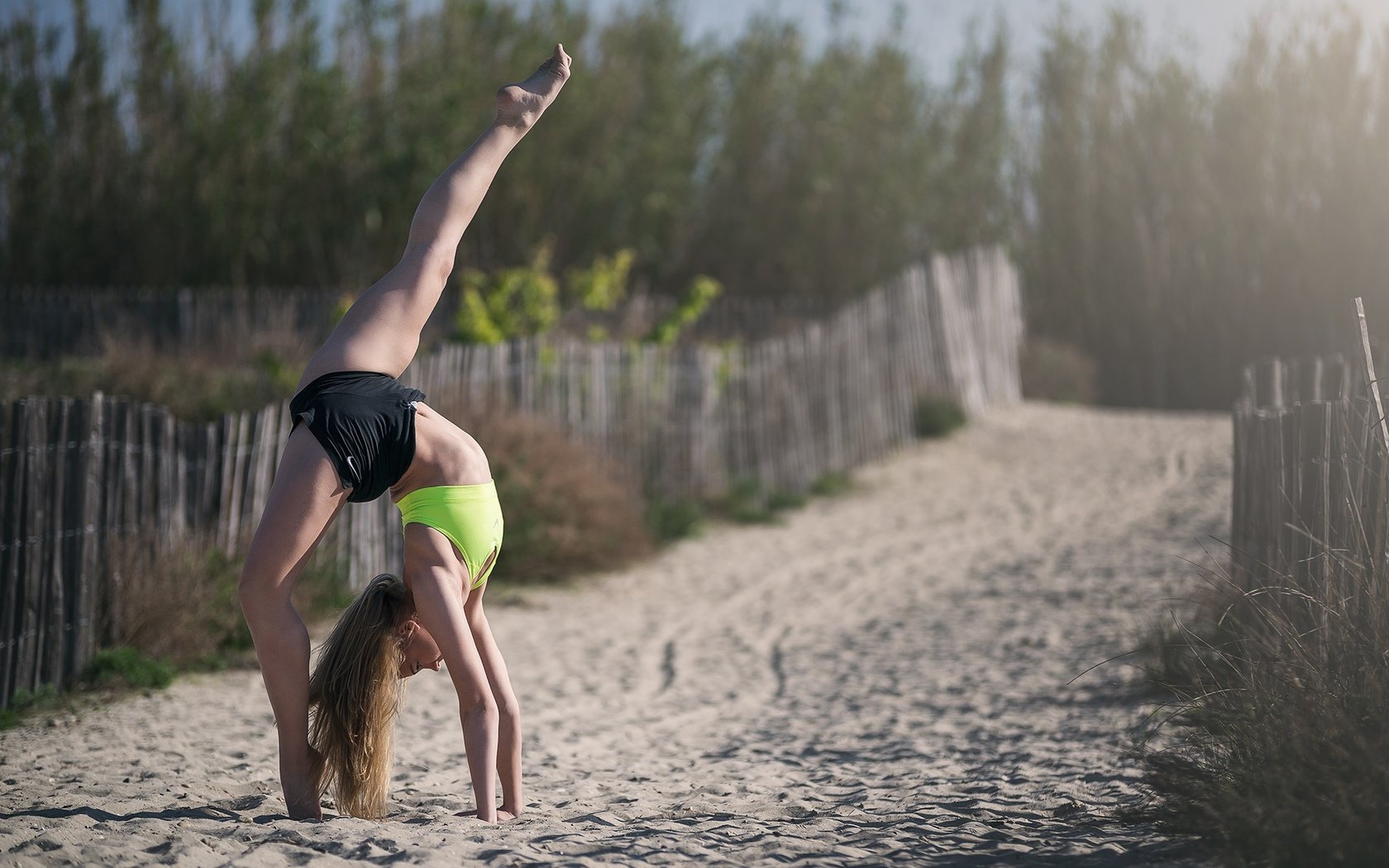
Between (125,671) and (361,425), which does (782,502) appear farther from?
(361,425)

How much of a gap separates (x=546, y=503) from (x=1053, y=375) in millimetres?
10503

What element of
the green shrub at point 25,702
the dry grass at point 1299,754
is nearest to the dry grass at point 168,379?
the green shrub at point 25,702

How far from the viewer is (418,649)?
3.27 metres

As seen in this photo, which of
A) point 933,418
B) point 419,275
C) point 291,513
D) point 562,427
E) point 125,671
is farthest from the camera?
point 933,418

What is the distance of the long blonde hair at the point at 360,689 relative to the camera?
10.3 feet

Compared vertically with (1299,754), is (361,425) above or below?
above

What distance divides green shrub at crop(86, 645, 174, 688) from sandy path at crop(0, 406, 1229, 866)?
121 mm

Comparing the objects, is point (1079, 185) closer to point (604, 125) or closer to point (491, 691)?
point (604, 125)

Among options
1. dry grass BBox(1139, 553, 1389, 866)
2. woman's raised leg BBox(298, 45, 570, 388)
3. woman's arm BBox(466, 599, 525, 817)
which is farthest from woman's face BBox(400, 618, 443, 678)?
dry grass BBox(1139, 553, 1389, 866)

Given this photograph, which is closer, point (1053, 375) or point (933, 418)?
point (933, 418)

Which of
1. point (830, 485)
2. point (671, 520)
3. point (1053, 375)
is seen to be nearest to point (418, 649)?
point (671, 520)

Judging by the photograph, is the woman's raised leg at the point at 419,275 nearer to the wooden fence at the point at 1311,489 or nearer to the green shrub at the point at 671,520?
the wooden fence at the point at 1311,489

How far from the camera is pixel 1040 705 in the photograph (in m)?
4.98

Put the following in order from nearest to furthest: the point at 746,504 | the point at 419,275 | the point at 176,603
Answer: the point at 419,275 < the point at 176,603 < the point at 746,504
